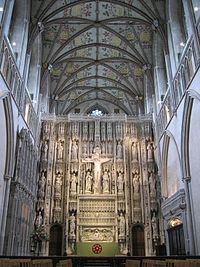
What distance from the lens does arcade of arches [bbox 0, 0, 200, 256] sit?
16250mm

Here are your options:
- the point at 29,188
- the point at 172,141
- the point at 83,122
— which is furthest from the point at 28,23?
the point at 172,141

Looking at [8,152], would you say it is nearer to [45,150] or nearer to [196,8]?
[45,150]

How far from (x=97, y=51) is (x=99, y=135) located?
7.11m

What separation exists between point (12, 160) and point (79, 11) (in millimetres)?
12214

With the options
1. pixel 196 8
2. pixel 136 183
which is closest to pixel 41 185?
pixel 136 183

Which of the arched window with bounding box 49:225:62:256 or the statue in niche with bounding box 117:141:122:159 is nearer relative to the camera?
the arched window with bounding box 49:225:62:256

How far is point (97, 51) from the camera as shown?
85.4 ft

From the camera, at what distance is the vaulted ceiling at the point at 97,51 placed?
835 inches

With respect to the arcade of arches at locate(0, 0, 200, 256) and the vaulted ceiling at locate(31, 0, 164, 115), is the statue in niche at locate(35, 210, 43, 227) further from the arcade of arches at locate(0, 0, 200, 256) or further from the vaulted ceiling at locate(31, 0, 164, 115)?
the vaulted ceiling at locate(31, 0, 164, 115)

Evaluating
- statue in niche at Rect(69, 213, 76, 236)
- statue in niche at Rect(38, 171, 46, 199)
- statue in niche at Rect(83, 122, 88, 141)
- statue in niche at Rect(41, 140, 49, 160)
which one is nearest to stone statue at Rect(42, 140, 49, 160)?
statue in niche at Rect(41, 140, 49, 160)

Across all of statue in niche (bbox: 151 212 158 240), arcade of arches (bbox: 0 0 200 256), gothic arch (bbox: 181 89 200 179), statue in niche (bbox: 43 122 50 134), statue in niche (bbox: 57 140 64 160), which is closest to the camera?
gothic arch (bbox: 181 89 200 179)

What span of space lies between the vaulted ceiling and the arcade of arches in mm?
86

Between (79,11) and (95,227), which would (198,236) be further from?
(79,11)

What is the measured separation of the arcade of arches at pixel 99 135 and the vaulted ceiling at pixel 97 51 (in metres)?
0.09
